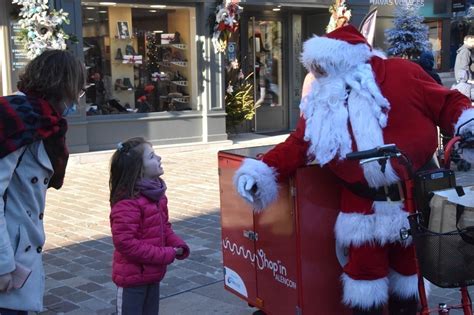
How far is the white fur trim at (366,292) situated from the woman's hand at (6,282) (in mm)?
1694

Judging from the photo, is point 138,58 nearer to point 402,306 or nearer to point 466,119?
point 402,306

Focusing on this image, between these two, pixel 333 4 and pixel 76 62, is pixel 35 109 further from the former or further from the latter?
pixel 333 4

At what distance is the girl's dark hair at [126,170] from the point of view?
3230 mm

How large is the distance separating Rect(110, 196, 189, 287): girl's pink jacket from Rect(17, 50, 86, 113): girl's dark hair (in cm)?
81

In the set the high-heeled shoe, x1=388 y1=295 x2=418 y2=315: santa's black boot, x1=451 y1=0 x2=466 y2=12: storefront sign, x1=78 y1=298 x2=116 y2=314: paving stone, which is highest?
x1=451 y1=0 x2=466 y2=12: storefront sign

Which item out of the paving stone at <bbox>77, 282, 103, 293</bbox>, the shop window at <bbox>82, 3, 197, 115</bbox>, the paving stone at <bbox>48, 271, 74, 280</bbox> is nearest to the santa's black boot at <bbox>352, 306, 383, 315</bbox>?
the paving stone at <bbox>77, 282, 103, 293</bbox>

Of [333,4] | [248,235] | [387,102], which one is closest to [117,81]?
[333,4]

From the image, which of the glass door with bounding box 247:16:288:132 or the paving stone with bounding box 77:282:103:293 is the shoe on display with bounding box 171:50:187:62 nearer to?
the glass door with bounding box 247:16:288:132

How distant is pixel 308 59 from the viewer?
10.4ft

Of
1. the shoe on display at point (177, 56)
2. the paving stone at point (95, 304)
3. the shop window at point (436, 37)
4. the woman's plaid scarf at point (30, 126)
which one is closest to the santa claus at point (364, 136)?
the woman's plaid scarf at point (30, 126)

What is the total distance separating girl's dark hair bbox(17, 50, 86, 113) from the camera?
2.50 meters

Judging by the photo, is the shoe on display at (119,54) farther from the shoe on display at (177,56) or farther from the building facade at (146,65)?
the shoe on display at (177,56)

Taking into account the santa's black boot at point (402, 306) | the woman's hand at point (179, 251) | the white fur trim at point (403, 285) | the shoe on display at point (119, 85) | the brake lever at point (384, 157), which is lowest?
the santa's black boot at point (402, 306)

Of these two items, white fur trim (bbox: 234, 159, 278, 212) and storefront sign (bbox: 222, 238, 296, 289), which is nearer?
white fur trim (bbox: 234, 159, 278, 212)
